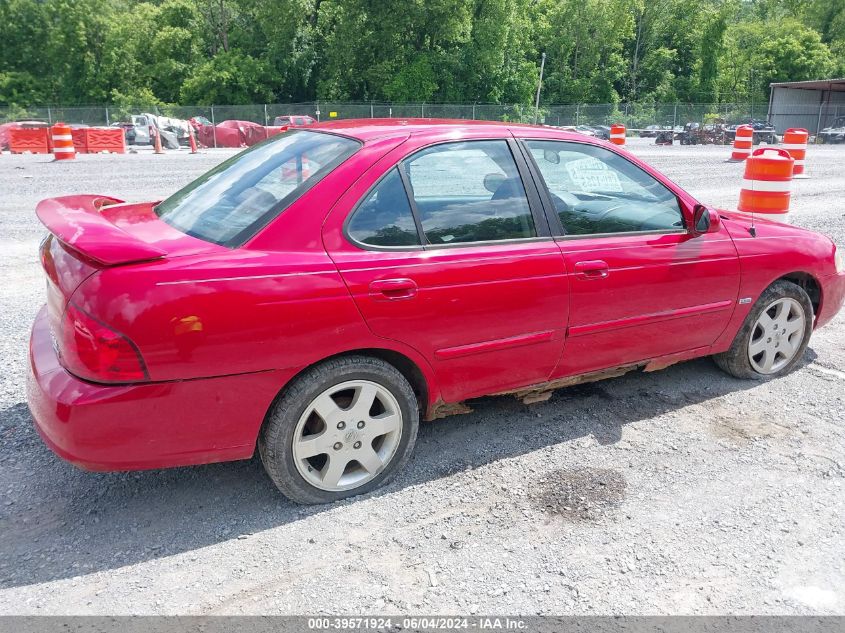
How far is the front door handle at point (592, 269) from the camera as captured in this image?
352 centimetres

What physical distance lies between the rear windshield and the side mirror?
1.98 m

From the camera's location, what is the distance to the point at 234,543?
2879 millimetres

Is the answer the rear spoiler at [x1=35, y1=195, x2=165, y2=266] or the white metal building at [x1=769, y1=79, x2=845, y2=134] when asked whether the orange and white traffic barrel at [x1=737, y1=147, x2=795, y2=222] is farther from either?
the white metal building at [x1=769, y1=79, x2=845, y2=134]

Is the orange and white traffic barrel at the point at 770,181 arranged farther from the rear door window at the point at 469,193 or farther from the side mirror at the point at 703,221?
the rear door window at the point at 469,193

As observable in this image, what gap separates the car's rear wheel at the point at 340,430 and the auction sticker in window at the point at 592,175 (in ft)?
5.08

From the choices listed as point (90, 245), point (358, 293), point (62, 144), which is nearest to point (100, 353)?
point (90, 245)

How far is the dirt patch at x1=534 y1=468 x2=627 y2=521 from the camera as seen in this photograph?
3.16 meters

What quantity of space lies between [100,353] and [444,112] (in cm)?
4395

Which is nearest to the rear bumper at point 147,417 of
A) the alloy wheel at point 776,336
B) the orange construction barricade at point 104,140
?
the alloy wheel at point 776,336

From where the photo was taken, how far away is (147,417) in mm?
2639

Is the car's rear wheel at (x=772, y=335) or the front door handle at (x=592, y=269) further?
the car's rear wheel at (x=772, y=335)

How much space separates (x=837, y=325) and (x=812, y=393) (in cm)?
178

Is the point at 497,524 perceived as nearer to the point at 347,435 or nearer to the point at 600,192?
the point at 347,435

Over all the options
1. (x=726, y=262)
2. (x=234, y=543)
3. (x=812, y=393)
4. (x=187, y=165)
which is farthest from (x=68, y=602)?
(x=187, y=165)
